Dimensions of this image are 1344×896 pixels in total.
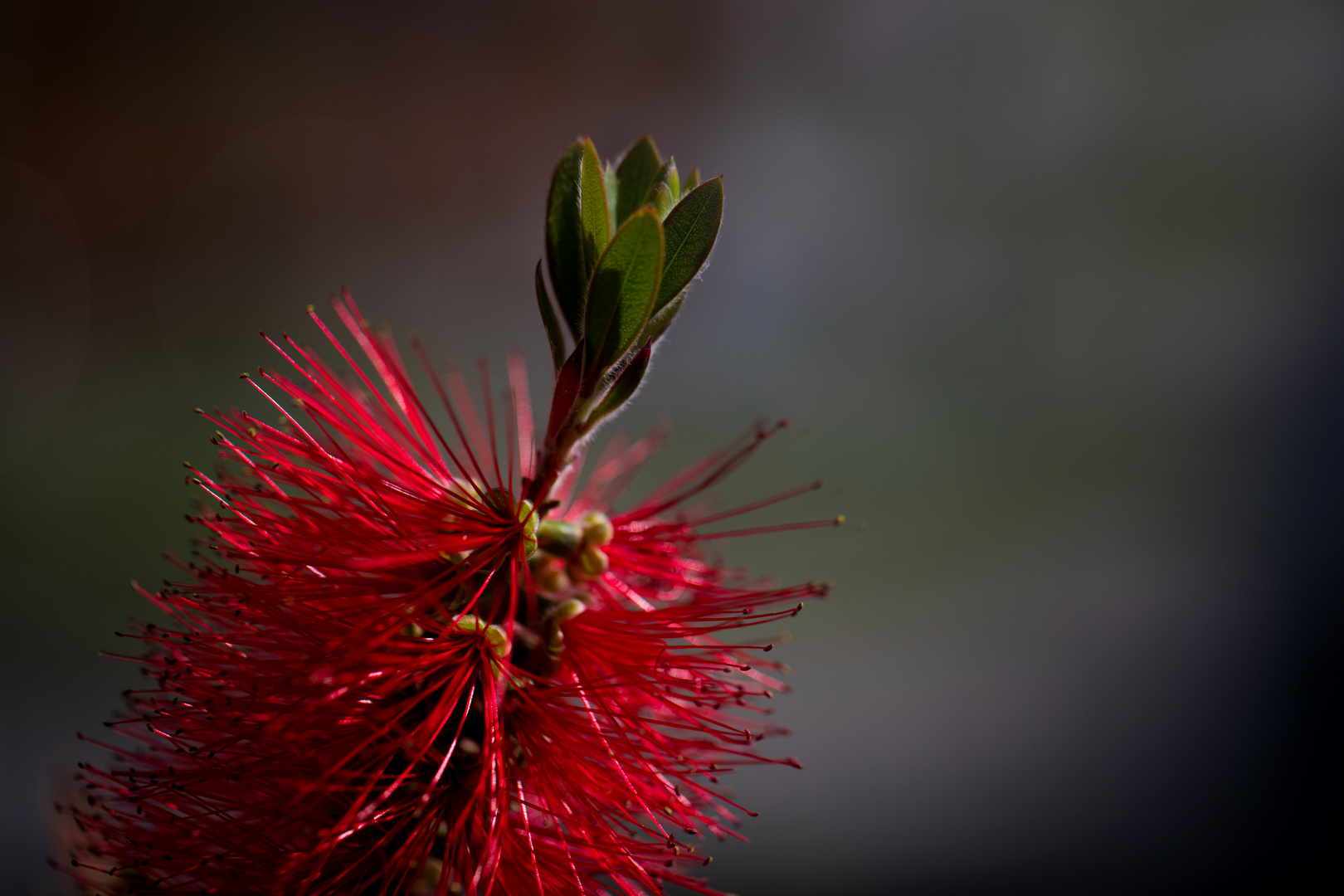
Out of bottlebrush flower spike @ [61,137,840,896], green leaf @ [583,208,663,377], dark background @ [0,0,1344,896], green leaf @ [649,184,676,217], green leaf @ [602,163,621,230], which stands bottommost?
bottlebrush flower spike @ [61,137,840,896]

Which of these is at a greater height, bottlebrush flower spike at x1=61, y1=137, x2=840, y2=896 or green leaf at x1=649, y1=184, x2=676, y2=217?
green leaf at x1=649, y1=184, x2=676, y2=217

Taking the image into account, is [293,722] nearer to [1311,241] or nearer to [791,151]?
[791,151]

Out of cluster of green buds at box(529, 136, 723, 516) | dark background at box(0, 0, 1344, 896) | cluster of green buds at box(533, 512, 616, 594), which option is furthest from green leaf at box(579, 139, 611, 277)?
dark background at box(0, 0, 1344, 896)

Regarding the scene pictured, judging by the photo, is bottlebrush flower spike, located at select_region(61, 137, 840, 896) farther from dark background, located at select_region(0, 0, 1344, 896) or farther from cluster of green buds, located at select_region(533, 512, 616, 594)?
dark background, located at select_region(0, 0, 1344, 896)

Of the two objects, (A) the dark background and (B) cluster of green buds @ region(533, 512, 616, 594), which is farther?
(A) the dark background

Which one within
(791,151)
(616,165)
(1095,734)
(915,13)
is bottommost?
(616,165)

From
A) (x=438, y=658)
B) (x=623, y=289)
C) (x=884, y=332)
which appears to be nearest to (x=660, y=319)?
(x=623, y=289)

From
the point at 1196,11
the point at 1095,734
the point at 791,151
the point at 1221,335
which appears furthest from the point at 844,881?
the point at 1196,11

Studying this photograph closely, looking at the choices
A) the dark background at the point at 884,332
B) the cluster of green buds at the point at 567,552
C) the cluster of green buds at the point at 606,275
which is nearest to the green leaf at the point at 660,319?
the cluster of green buds at the point at 606,275
